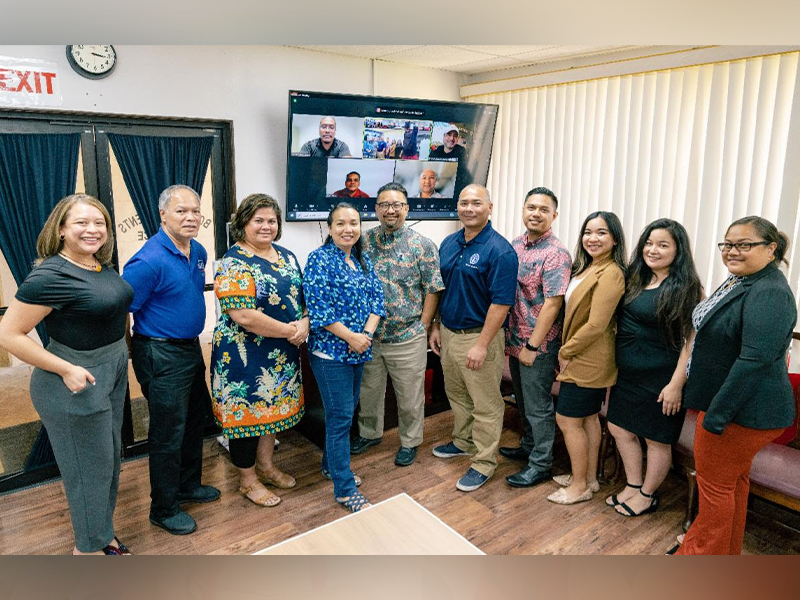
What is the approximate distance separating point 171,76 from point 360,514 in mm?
2737

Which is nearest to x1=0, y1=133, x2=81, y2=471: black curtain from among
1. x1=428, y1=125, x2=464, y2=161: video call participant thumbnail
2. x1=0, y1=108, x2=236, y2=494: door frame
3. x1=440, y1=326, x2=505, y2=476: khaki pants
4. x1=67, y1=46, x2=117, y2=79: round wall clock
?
x1=0, y1=108, x2=236, y2=494: door frame

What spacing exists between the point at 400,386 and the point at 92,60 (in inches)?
93.0

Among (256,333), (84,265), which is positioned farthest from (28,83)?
(256,333)

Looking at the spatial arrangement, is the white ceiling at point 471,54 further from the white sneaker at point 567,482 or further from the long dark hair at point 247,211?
the white sneaker at point 567,482

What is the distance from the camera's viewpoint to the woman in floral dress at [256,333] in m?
2.37

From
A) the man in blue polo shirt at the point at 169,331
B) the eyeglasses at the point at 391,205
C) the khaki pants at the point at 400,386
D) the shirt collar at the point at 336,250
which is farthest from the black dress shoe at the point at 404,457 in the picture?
the eyeglasses at the point at 391,205

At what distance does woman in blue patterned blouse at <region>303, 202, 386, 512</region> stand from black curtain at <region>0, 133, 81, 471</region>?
147cm

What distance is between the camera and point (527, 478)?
115 inches

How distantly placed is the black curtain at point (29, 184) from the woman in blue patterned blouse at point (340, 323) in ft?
4.83

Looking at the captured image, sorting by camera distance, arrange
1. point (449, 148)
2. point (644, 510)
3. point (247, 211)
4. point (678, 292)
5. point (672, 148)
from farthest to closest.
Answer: point (449, 148) → point (672, 148) → point (644, 510) → point (247, 211) → point (678, 292)

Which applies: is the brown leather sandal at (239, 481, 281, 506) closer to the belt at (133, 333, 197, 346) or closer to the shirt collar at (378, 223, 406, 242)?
the belt at (133, 333, 197, 346)

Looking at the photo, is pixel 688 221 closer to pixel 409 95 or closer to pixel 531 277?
pixel 531 277

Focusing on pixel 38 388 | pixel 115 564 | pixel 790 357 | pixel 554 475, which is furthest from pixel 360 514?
pixel 790 357

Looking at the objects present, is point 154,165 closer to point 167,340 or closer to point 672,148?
point 167,340
